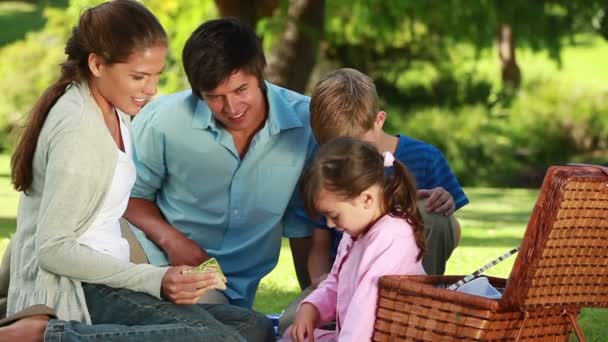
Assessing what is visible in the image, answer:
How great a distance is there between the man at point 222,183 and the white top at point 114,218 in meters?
0.75

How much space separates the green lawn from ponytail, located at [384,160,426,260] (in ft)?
5.56

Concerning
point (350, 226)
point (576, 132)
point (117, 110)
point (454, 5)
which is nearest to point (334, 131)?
point (350, 226)

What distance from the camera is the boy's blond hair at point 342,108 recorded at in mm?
4625

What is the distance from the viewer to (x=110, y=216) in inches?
161

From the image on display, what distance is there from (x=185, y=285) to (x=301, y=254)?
4.50 feet

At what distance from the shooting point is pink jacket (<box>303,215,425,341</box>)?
3957mm

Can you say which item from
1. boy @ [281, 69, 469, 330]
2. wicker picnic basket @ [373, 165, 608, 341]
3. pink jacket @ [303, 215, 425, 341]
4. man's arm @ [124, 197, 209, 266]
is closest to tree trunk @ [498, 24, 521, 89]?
boy @ [281, 69, 469, 330]

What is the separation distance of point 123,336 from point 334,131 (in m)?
1.22

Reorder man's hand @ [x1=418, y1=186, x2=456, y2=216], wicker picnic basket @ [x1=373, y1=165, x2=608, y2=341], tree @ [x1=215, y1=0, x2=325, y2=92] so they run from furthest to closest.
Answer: tree @ [x1=215, y1=0, x2=325, y2=92] < man's hand @ [x1=418, y1=186, x2=456, y2=216] < wicker picnic basket @ [x1=373, y1=165, x2=608, y2=341]

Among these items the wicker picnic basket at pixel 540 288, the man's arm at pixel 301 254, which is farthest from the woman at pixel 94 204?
the man's arm at pixel 301 254

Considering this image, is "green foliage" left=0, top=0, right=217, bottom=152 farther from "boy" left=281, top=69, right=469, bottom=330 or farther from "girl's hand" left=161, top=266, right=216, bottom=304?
"girl's hand" left=161, top=266, right=216, bottom=304

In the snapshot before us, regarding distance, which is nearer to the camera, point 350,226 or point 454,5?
point 350,226

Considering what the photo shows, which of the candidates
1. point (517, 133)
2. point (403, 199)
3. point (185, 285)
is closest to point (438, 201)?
point (403, 199)

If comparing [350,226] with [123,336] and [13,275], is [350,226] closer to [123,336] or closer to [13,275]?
[123,336]
